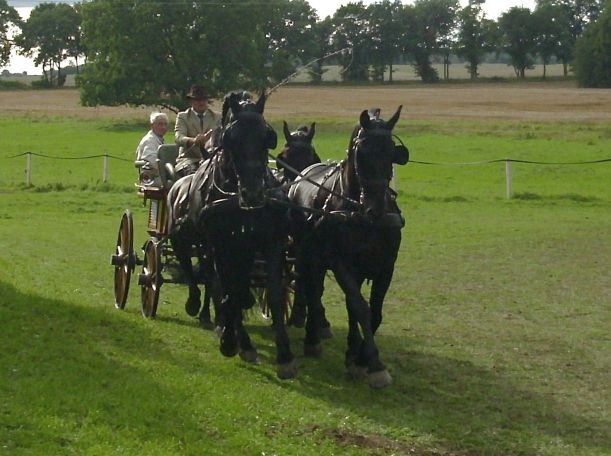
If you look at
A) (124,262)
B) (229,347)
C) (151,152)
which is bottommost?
(229,347)

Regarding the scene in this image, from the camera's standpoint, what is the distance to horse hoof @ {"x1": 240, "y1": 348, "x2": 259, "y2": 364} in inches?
369

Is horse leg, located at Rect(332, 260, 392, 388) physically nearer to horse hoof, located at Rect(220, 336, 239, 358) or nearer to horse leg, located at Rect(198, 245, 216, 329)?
horse hoof, located at Rect(220, 336, 239, 358)

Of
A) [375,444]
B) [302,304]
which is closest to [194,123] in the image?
[302,304]

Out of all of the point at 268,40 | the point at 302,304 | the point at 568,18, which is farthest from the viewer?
the point at 568,18

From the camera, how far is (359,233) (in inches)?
347

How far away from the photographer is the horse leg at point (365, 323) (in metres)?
8.61

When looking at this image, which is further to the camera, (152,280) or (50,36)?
(50,36)

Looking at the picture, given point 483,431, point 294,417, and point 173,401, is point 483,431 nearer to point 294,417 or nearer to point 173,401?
point 294,417

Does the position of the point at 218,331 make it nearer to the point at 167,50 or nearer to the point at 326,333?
the point at 326,333

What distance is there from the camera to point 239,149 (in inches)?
348

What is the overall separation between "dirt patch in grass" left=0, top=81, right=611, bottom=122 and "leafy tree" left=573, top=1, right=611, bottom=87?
167 centimetres

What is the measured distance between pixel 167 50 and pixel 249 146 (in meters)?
52.3

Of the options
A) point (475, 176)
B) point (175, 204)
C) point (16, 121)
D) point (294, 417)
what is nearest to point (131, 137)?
point (16, 121)

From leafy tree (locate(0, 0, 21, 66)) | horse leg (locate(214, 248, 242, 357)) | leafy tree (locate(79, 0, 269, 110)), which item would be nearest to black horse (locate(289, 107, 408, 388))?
horse leg (locate(214, 248, 242, 357))
